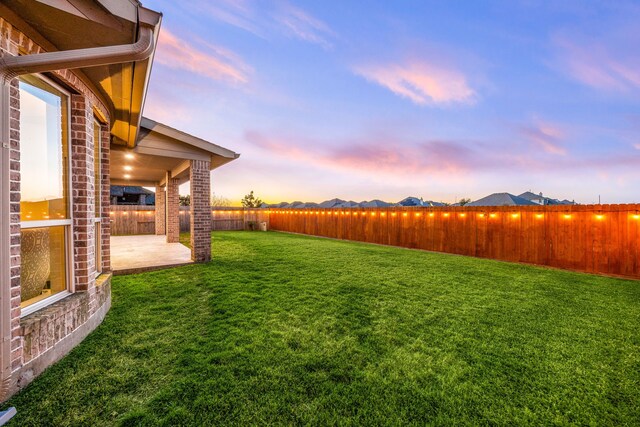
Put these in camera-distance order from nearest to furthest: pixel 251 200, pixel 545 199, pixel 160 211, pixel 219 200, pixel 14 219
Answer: pixel 14 219
pixel 545 199
pixel 160 211
pixel 219 200
pixel 251 200

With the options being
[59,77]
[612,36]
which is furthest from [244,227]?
[612,36]

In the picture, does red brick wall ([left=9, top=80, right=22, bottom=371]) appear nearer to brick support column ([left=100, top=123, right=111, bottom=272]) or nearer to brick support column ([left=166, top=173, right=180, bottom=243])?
brick support column ([left=100, top=123, right=111, bottom=272])

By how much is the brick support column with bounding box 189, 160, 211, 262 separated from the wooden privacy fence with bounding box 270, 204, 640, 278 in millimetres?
8166

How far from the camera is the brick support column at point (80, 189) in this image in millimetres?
2820

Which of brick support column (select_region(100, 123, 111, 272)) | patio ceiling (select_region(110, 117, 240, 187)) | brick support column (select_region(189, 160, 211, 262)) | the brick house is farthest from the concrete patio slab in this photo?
patio ceiling (select_region(110, 117, 240, 187))

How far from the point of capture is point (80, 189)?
2852mm

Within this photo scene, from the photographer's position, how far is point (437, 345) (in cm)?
294

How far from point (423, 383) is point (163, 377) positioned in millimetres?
2287

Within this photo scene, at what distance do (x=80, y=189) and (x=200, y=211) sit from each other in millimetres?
4184

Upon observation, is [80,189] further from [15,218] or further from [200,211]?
[200,211]

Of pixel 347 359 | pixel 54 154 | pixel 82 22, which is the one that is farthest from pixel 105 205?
pixel 347 359

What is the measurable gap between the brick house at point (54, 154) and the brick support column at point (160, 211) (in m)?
11.3

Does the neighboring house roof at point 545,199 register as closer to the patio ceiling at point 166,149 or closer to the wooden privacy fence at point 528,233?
the wooden privacy fence at point 528,233

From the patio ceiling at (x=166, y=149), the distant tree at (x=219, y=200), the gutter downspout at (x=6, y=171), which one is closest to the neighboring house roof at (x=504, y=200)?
the patio ceiling at (x=166, y=149)
